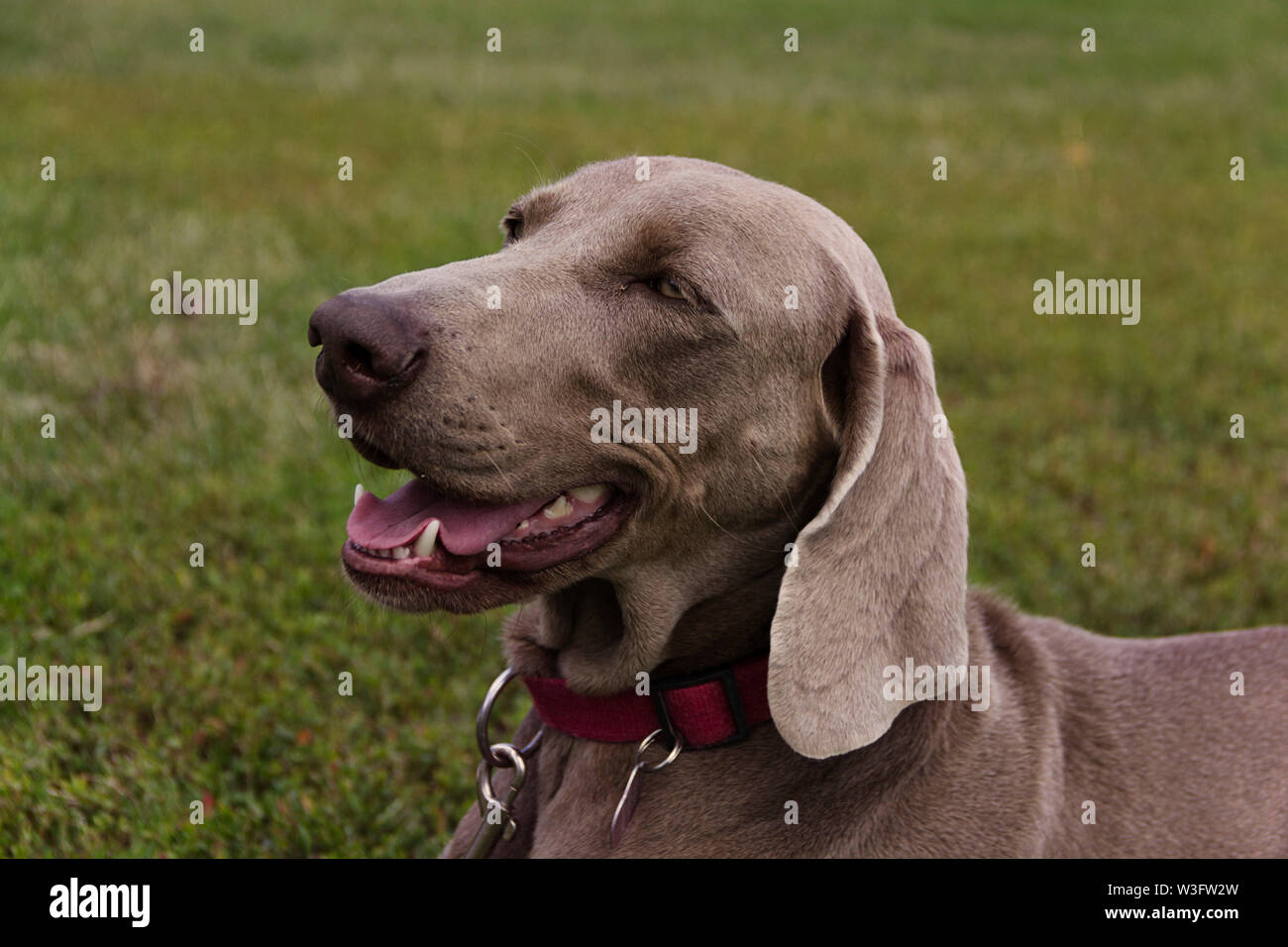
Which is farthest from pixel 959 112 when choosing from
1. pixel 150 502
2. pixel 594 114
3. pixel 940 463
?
pixel 940 463

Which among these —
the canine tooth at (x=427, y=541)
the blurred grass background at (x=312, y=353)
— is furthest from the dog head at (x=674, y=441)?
the blurred grass background at (x=312, y=353)

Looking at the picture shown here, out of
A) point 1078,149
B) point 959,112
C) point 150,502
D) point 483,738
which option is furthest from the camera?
point 959,112

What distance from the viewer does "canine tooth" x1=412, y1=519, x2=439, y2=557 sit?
2701mm

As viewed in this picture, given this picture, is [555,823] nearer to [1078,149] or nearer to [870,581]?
[870,581]

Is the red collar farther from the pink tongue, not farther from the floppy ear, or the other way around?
the pink tongue

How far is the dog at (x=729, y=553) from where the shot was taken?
271cm

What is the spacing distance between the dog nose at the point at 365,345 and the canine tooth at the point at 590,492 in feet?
1.60

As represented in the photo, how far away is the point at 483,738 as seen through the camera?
2998 mm

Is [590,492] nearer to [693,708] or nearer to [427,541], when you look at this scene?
[427,541]

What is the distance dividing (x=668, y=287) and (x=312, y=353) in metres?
4.20

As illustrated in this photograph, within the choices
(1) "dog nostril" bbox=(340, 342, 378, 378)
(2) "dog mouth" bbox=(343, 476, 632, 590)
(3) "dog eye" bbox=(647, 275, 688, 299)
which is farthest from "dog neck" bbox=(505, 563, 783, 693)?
(1) "dog nostril" bbox=(340, 342, 378, 378)

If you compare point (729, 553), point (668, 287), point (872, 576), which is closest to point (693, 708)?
point (729, 553)

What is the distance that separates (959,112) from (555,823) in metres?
13.4
